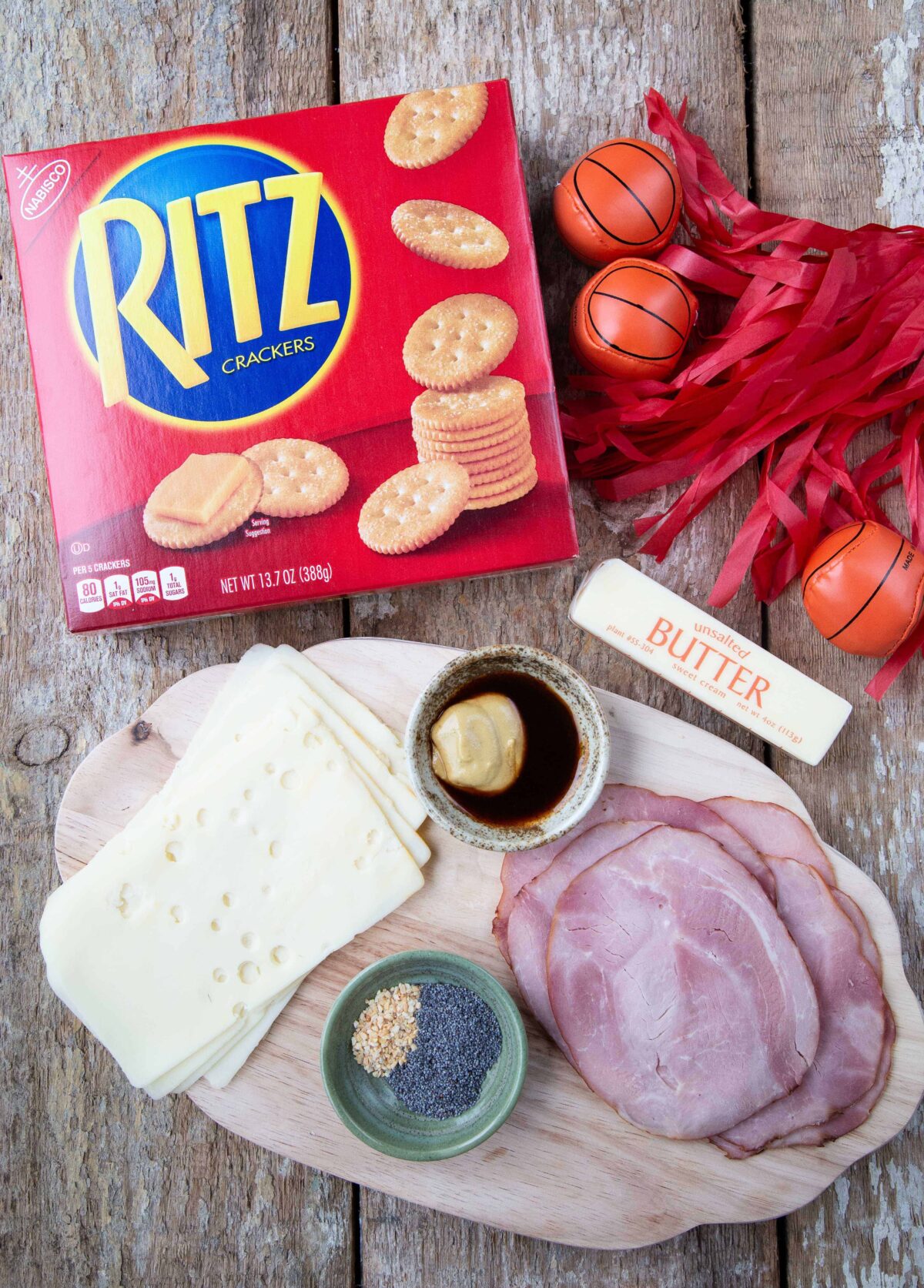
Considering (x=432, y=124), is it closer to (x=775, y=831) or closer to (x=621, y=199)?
(x=621, y=199)

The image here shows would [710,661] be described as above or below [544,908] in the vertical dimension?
above

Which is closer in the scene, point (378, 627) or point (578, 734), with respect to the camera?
point (578, 734)

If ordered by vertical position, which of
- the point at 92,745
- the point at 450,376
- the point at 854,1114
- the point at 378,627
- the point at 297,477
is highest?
the point at 450,376

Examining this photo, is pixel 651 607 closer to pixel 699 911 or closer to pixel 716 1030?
pixel 699 911

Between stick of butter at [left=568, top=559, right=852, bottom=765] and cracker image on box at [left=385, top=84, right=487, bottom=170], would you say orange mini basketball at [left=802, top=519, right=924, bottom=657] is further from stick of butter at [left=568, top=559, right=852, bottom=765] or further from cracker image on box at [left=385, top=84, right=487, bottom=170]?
cracker image on box at [left=385, top=84, right=487, bottom=170]

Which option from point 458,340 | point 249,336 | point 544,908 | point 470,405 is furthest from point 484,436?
point 544,908

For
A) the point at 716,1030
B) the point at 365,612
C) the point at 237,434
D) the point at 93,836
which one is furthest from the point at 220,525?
the point at 716,1030
